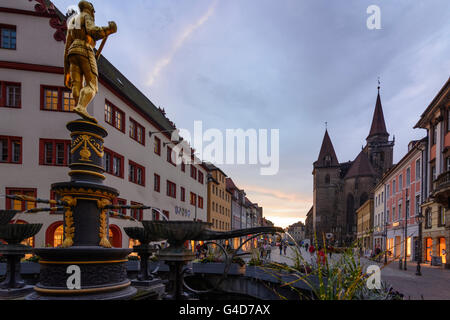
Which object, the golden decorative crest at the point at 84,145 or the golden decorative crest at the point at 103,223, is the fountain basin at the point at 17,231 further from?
the golden decorative crest at the point at 84,145

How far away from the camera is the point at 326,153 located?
8994cm

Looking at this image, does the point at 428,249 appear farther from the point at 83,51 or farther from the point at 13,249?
the point at 83,51

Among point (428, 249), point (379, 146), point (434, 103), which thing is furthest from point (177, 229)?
point (379, 146)

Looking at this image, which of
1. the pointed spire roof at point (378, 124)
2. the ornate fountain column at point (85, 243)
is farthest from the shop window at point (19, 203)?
the pointed spire roof at point (378, 124)

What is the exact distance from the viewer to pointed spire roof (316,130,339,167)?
87.9m

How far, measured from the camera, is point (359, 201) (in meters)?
79.8

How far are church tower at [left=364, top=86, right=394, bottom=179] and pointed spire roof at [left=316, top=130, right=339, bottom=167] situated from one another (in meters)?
11.6

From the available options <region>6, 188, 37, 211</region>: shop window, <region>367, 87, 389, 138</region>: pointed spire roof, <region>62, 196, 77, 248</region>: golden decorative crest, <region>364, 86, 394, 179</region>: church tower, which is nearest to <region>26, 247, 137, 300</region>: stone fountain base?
<region>62, 196, 77, 248</region>: golden decorative crest

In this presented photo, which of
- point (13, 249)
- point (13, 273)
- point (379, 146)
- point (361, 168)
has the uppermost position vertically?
point (379, 146)

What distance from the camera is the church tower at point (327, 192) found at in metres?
83.3

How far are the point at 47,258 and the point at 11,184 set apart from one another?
50.8 feet

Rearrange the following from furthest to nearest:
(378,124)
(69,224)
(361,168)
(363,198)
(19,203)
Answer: (378,124)
(361,168)
(363,198)
(19,203)
(69,224)

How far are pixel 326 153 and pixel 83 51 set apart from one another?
300 ft

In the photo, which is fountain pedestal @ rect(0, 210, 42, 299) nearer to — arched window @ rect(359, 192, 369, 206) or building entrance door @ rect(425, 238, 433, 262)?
building entrance door @ rect(425, 238, 433, 262)
